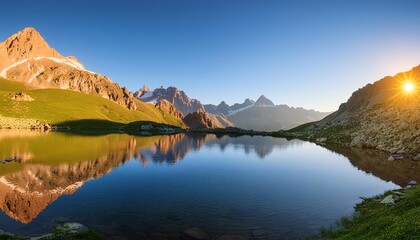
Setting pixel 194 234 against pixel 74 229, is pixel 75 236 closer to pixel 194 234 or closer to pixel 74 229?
pixel 74 229

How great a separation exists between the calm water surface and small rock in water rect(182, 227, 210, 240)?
79cm

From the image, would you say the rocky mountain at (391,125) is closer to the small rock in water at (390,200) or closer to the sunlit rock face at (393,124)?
the sunlit rock face at (393,124)

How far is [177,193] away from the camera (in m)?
44.7

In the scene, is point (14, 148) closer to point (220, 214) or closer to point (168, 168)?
point (168, 168)

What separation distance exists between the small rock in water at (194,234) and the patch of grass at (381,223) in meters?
10.8

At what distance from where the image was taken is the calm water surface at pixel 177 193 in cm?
3138

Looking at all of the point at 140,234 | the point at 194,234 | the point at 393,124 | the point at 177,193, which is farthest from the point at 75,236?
the point at 393,124

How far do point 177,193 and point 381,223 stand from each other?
93.9 ft

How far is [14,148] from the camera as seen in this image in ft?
265

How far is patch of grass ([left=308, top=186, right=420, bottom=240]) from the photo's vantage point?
18812mm

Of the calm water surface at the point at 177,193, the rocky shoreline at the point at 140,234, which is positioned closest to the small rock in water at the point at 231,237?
the rocky shoreline at the point at 140,234

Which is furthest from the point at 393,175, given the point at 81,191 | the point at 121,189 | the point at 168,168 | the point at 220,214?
the point at 81,191

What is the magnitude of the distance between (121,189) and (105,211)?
1135 cm

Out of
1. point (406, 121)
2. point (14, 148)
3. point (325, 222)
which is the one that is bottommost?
point (325, 222)
